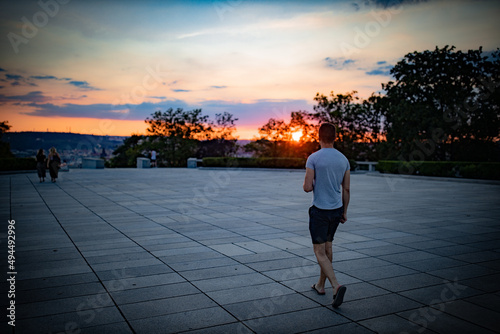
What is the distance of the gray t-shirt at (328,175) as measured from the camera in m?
4.06

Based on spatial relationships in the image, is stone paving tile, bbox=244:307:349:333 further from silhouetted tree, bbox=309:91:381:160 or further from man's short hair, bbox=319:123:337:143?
silhouetted tree, bbox=309:91:381:160

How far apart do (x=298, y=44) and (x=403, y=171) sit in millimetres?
11494

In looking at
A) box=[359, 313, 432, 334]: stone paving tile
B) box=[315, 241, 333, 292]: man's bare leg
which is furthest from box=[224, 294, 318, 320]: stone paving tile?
box=[359, 313, 432, 334]: stone paving tile

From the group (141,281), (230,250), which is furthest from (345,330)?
(230,250)

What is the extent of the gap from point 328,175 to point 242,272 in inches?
77.4

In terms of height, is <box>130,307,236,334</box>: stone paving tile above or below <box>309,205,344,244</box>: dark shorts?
below

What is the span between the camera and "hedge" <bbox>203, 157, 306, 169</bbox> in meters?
31.3

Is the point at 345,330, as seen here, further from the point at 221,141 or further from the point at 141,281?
the point at 221,141

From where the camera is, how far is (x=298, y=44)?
19812 millimetres

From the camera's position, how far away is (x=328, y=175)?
406 centimetres

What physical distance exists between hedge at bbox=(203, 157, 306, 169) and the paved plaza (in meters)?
20.9

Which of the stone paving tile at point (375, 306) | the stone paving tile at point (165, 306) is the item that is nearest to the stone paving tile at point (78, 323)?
the stone paving tile at point (165, 306)

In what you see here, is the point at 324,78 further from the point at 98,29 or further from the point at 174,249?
the point at 174,249

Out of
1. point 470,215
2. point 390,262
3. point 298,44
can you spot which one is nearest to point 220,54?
point 298,44
